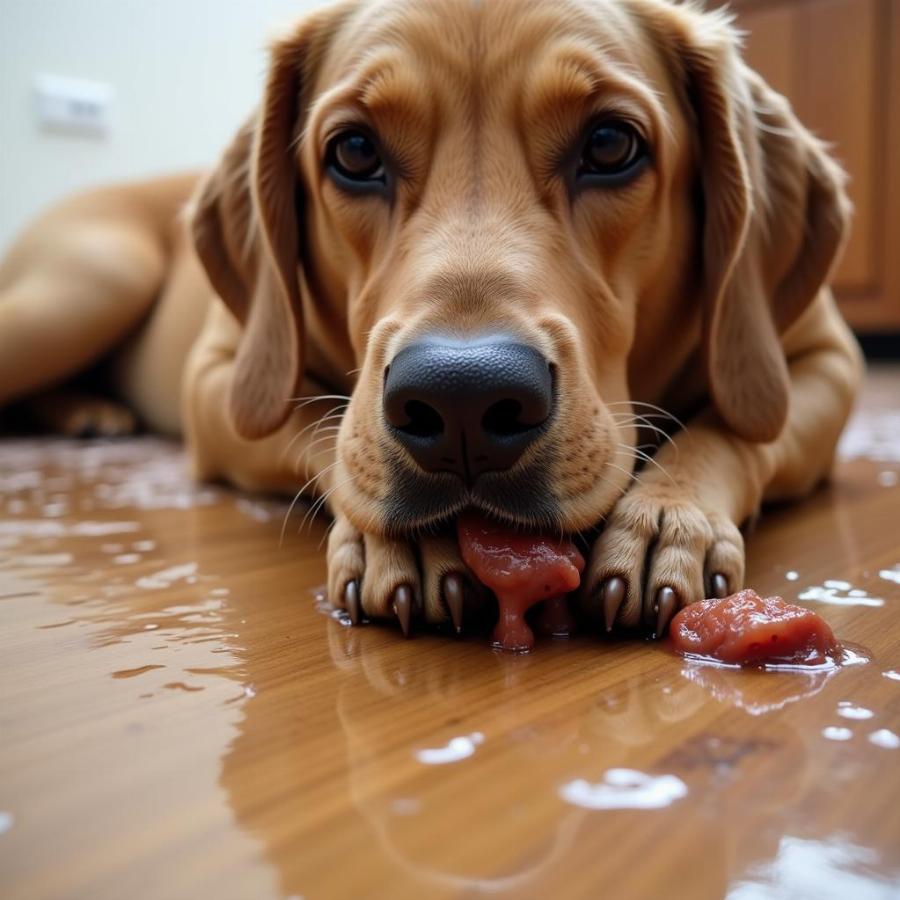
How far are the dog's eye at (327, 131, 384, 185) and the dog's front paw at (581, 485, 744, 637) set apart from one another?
72 centimetres

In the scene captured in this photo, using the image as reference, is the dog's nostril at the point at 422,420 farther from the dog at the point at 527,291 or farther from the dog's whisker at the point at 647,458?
the dog's whisker at the point at 647,458

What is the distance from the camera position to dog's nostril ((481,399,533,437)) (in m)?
1.20

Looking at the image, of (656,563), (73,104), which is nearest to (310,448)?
(656,563)

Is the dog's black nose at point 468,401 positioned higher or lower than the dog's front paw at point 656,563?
higher

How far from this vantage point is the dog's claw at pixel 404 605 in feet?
4.27

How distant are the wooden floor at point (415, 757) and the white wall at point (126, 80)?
4.15m

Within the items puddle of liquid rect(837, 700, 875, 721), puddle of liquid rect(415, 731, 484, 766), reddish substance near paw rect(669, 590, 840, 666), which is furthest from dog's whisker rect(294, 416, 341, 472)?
puddle of liquid rect(837, 700, 875, 721)

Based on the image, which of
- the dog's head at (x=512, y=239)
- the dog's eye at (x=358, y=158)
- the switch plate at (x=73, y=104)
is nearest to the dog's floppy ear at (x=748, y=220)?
the dog's head at (x=512, y=239)

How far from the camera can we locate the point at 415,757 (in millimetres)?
946

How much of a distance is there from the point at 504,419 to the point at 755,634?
0.37 m

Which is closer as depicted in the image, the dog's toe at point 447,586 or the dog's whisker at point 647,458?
the dog's toe at point 447,586

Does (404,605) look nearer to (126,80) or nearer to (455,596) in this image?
(455,596)

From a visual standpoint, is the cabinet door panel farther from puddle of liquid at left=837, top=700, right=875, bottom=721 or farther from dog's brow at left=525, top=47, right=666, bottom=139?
puddle of liquid at left=837, top=700, right=875, bottom=721

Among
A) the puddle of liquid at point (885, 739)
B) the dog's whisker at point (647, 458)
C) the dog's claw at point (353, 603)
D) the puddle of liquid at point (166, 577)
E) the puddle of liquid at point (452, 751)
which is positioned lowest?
the puddle of liquid at point (166, 577)
